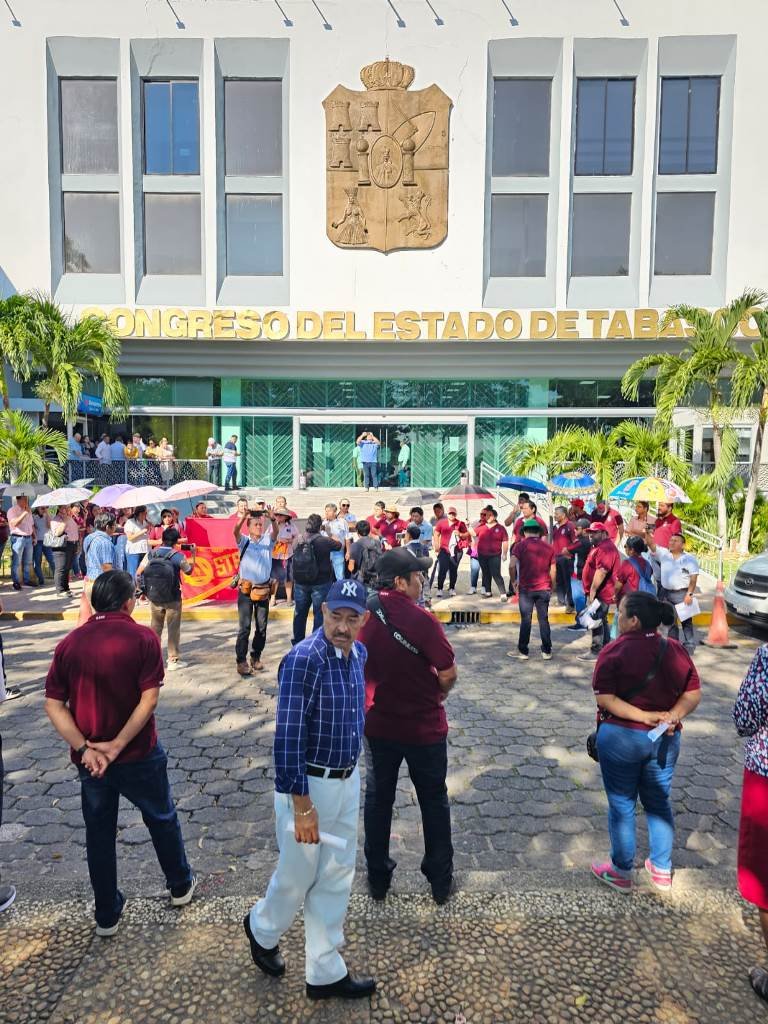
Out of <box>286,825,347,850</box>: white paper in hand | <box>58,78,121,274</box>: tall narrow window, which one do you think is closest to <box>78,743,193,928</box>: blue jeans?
<box>286,825,347,850</box>: white paper in hand

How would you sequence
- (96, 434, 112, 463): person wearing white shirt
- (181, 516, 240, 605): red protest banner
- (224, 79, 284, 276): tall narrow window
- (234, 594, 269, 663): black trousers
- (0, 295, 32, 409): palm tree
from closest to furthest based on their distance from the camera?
(234, 594, 269, 663): black trousers → (181, 516, 240, 605): red protest banner → (0, 295, 32, 409): palm tree → (96, 434, 112, 463): person wearing white shirt → (224, 79, 284, 276): tall narrow window

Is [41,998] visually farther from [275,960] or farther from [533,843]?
[533,843]

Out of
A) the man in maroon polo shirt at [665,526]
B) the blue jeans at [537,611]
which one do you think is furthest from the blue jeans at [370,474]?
the blue jeans at [537,611]

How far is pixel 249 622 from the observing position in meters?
7.89

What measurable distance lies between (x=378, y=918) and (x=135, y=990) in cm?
124

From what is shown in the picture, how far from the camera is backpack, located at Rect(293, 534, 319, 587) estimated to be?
7.93m

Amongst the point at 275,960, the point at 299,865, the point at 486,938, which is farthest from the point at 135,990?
the point at 486,938

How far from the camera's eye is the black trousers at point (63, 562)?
1218 cm

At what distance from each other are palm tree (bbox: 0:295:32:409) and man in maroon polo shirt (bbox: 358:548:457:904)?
52.9ft

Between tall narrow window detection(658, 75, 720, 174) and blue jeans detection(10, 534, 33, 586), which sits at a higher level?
tall narrow window detection(658, 75, 720, 174)

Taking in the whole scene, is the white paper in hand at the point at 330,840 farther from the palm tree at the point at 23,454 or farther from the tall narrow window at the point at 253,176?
the tall narrow window at the point at 253,176

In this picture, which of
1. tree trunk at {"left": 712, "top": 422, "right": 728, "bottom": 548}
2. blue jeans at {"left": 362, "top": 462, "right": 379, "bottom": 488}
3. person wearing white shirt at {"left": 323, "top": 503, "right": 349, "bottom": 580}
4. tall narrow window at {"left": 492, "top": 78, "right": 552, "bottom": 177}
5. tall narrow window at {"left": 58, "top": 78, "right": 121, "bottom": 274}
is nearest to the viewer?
person wearing white shirt at {"left": 323, "top": 503, "right": 349, "bottom": 580}

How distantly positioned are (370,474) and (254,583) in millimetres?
17031

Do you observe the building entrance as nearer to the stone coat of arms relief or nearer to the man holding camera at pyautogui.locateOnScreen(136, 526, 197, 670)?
the stone coat of arms relief
